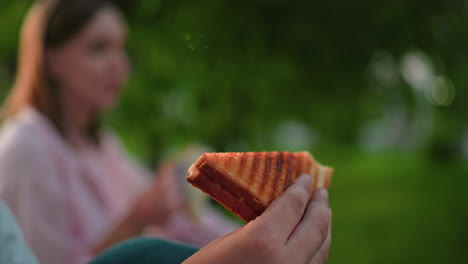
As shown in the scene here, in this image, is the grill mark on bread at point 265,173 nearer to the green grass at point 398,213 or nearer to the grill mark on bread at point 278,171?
the grill mark on bread at point 278,171

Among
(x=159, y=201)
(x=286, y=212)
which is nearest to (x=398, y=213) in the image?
(x=159, y=201)

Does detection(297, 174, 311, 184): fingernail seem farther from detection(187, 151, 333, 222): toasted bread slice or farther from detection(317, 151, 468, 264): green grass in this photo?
detection(317, 151, 468, 264): green grass

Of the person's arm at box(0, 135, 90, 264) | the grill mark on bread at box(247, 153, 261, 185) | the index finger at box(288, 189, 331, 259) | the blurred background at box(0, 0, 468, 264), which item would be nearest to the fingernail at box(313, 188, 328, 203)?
the index finger at box(288, 189, 331, 259)

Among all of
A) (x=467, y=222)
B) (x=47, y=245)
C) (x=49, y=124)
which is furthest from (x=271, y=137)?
(x=467, y=222)

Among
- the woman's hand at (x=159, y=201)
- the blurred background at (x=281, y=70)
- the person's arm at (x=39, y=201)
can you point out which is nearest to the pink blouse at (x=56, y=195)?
the person's arm at (x=39, y=201)

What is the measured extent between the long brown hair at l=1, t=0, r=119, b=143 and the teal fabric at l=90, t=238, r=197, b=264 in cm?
102

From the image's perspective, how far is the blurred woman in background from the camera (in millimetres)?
1357

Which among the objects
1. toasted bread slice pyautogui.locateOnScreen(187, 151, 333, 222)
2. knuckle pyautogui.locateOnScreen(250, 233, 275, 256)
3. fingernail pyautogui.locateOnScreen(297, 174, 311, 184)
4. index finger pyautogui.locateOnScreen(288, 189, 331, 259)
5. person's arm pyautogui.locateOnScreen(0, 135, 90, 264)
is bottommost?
knuckle pyautogui.locateOnScreen(250, 233, 275, 256)

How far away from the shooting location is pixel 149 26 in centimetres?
210

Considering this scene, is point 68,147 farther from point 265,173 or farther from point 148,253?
point 265,173

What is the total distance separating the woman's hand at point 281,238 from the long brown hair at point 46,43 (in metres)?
1.23

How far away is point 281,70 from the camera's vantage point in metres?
1.89

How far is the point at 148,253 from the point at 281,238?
0.26 meters

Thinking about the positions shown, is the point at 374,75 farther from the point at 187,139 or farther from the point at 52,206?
the point at 52,206
